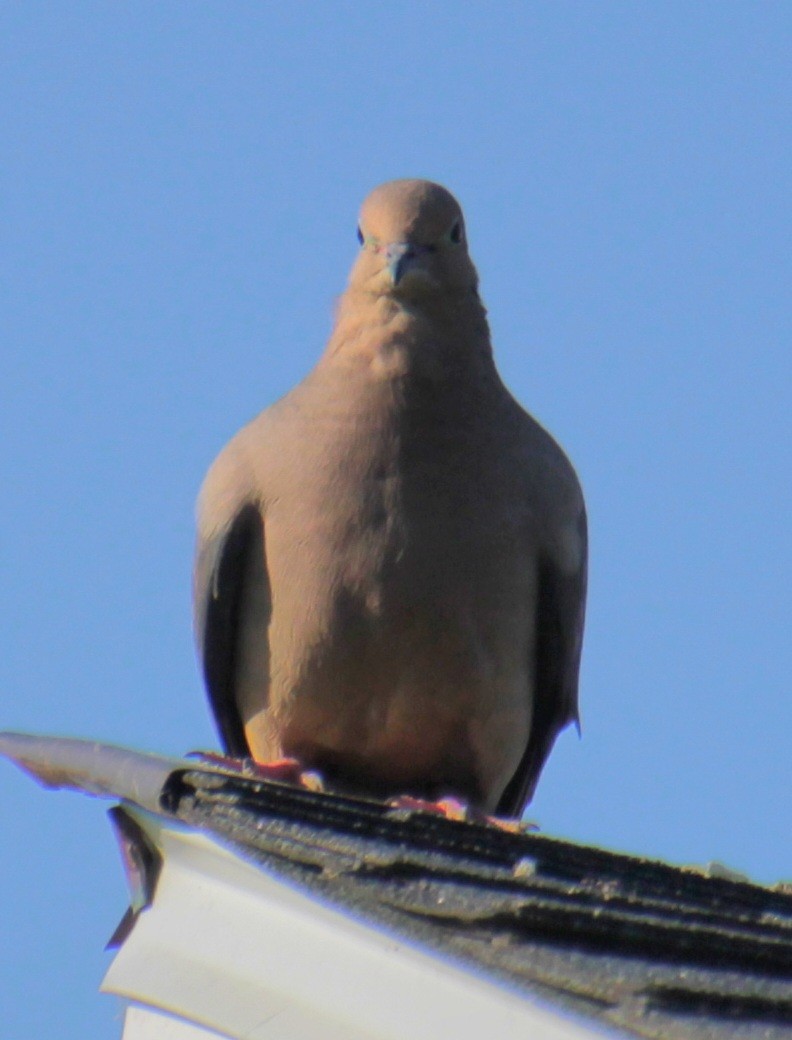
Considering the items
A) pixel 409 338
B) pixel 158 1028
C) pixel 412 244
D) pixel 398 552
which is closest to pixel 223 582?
pixel 398 552

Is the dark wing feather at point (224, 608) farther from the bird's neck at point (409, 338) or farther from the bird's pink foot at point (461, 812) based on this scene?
the bird's pink foot at point (461, 812)

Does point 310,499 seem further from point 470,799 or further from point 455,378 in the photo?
point 470,799

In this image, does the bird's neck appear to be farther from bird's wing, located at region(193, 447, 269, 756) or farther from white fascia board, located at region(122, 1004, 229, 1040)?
white fascia board, located at region(122, 1004, 229, 1040)

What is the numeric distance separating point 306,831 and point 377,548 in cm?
227

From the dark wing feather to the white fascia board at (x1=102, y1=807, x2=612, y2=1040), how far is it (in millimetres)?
2243

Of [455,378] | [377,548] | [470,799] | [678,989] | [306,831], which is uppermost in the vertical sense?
[455,378]

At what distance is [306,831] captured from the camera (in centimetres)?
387

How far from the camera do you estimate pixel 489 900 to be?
12.1 feet

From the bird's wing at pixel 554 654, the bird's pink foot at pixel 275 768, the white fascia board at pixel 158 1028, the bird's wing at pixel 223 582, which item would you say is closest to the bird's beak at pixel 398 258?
the bird's wing at pixel 223 582

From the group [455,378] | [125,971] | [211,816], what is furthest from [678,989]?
[455,378]

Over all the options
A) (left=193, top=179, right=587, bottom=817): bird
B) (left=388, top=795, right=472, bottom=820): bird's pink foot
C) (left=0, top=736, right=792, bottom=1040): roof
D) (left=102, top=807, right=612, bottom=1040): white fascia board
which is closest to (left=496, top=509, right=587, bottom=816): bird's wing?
(left=193, top=179, right=587, bottom=817): bird

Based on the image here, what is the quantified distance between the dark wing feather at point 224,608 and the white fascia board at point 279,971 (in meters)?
2.24

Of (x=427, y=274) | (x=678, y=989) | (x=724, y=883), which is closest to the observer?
(x=678, y=989)

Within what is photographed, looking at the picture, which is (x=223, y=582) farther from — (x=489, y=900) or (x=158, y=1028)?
(x=489, y=900)
